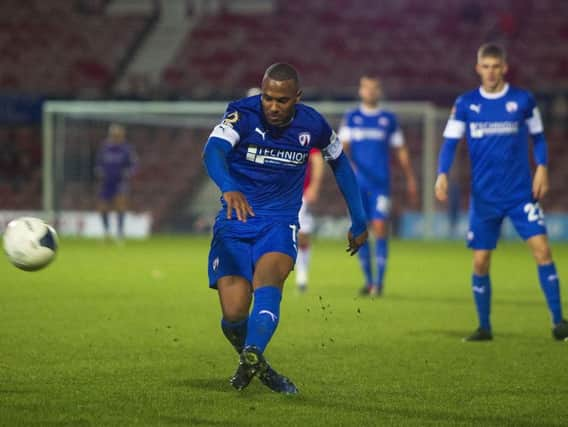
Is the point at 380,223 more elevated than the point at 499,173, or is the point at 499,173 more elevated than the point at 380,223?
the point at 499,173

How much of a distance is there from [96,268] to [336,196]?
1130 cm

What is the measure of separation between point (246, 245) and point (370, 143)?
22.4 ft

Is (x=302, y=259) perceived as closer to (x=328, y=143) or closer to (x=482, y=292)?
(x=482, y=292)

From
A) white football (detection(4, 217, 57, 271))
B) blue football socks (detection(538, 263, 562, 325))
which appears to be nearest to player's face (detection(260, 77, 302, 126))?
white football (detection(4, 217, 57, 271))

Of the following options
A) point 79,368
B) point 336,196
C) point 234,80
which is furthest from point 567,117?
point 79,368

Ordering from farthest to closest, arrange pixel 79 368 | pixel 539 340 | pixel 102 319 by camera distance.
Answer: pixel 102 319 < pixel 539 340 < pixel 79 368

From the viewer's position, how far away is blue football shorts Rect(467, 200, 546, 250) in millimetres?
8852

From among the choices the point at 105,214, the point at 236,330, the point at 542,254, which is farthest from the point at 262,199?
the point at 105,214

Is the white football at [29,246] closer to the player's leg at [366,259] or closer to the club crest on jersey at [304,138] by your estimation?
the club crest on jersey at [304,138]

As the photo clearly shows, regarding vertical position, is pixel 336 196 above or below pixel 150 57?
below

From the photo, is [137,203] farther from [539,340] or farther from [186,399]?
[186,399]

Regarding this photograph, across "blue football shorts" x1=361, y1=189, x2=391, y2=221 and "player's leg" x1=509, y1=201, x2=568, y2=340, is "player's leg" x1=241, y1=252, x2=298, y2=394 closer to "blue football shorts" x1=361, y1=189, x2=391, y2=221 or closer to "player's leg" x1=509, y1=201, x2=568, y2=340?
"player's leg" x1=509, y1=201, x2=568, y2=340

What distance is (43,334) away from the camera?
8805 mm

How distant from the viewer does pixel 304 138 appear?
21.1 feet
